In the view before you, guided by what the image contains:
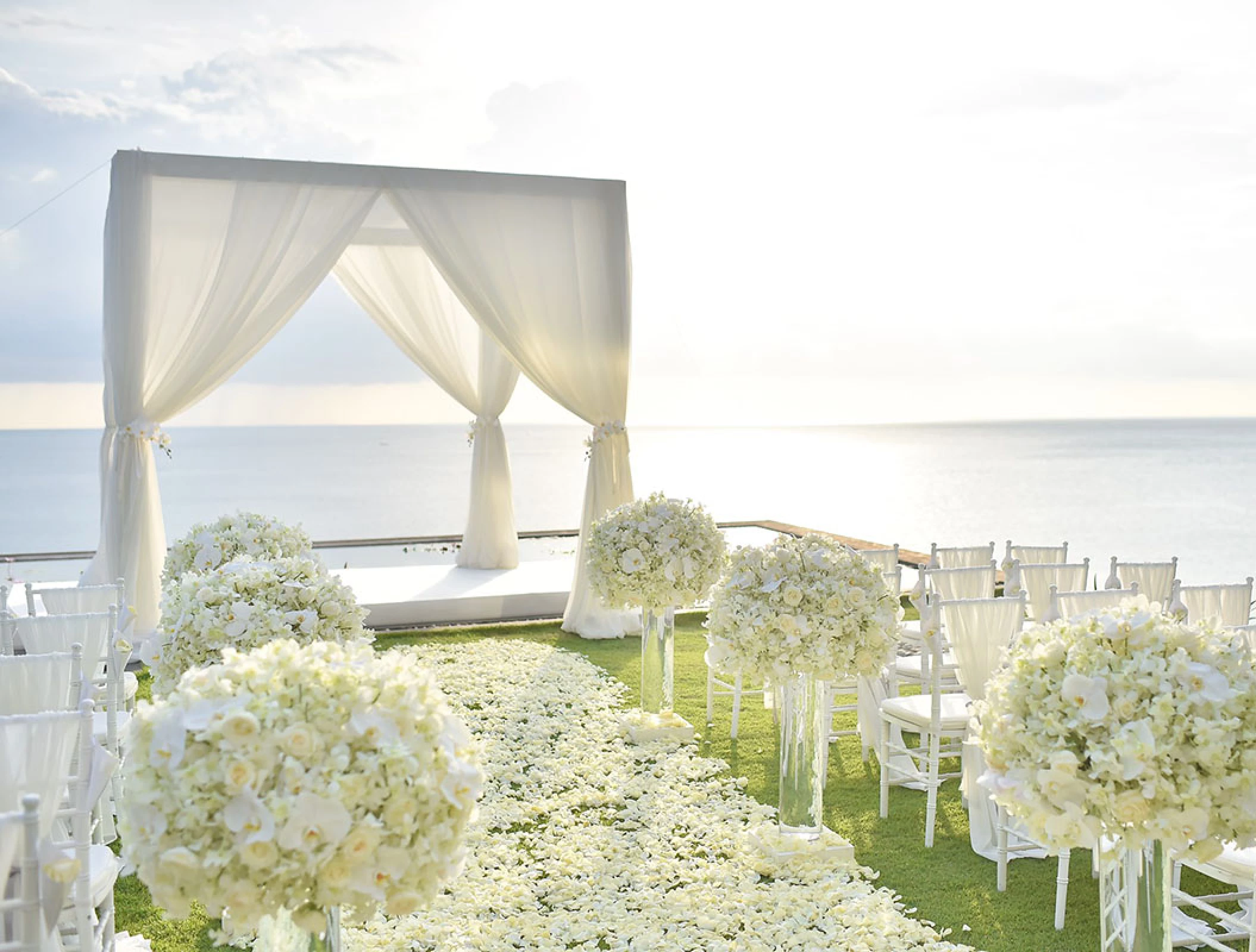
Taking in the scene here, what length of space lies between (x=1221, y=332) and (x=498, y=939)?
3321 centimetres

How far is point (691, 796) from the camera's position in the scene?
4.37 metres

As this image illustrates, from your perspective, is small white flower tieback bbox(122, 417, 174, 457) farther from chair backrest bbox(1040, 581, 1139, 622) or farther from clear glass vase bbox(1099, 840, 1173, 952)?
clear glass vase bbox(1099, 840, 1173, 952)

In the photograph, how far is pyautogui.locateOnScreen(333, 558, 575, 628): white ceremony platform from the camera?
25.4 ft

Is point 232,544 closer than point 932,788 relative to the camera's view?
No

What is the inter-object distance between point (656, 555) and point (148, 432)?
3761 mm

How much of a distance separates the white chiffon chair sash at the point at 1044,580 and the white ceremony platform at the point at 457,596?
140 inches

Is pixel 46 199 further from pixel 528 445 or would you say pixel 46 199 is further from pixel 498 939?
pixel 528 445

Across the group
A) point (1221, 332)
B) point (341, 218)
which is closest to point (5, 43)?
point (341, 218)

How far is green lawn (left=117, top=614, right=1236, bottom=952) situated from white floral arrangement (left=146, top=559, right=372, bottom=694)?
36.0 inches

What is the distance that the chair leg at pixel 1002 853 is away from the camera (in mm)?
3555

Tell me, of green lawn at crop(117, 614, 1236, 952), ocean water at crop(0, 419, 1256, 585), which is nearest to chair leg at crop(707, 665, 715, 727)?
green lawn at crop(117, 614, 1236, 952)

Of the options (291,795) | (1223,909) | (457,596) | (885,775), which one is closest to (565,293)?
(457,596)

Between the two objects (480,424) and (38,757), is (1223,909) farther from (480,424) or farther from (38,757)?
(480,424)

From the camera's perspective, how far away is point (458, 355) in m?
8.77
